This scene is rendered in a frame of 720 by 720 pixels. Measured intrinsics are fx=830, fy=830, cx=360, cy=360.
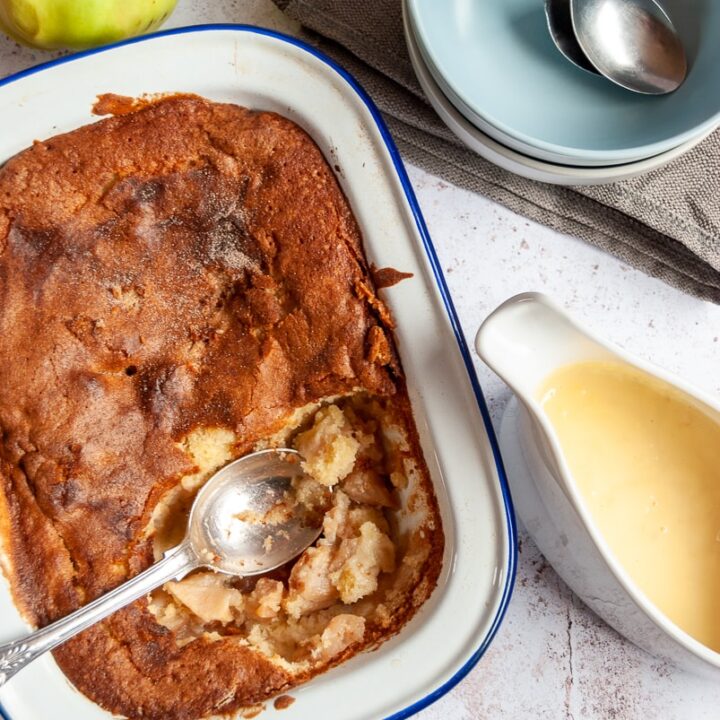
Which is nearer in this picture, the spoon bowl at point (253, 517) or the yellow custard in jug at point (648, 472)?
the yellow custard in jug at point (648, 472)

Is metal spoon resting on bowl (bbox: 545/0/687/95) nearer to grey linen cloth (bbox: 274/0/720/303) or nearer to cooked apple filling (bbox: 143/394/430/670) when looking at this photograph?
grey linen cloth (bbox: 274/0/720/303)

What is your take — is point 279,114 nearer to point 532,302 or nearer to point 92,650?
point 532,302

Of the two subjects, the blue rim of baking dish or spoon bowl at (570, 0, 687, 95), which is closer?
the blue rim of baking dish

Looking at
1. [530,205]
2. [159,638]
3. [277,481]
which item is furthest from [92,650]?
[530,205]

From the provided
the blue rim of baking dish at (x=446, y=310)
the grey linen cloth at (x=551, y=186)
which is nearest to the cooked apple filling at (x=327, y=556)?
the blue rim of baking dish at (x=446, y=310)

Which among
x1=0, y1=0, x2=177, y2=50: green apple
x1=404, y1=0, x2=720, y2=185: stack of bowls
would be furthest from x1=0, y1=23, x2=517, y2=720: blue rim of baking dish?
x1=404, y1=0, x2=720, y2=185: stack of bowls

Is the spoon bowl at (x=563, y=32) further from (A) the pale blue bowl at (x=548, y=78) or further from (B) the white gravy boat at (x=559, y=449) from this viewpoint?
(B) the white gravy boat at (x=559, y=449)

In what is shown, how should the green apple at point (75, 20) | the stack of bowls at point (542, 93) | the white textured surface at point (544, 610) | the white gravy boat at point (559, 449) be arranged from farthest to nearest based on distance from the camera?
the white textured surface at point (544, 610), the stack of bowls at point (542, 93), the green apple at point (75, 20), the white gravy boat at point (559, 449)

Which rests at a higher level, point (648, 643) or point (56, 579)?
point (56, 579)
